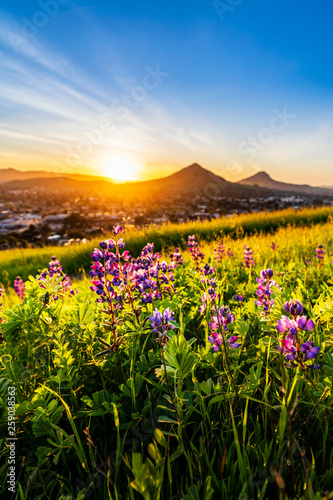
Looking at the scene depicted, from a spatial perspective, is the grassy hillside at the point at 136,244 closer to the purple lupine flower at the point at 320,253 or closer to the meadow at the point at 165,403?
the purple lupine flower at the point at 320,253

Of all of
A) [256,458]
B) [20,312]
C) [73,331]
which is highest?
[20,312]

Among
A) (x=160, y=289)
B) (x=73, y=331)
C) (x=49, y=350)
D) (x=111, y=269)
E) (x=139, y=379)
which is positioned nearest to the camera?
(x=139, y=379)

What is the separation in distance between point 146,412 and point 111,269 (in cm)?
95

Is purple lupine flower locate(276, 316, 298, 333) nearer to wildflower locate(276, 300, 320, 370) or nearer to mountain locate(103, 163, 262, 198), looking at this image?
wildflower locate(276, 300, 320, 370)

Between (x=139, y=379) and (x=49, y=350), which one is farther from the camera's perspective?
(x=49, y=350)

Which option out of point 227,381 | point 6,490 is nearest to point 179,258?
point 227,381

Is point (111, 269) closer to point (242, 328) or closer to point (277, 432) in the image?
point (242, 328)

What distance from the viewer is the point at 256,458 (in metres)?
1.13

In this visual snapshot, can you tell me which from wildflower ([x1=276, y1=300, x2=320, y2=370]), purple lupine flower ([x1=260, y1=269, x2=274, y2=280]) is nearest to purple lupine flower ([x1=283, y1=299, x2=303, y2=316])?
wildflower ([x1=276, y1=300, x2=320, y2=370])

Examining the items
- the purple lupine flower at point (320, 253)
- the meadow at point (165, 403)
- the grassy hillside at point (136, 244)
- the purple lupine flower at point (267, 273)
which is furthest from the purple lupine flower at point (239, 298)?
the grassy hillside at point (136, 244)

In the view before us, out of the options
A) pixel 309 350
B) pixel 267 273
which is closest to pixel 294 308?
pixel 309 350

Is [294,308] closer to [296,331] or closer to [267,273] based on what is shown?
[296,331]

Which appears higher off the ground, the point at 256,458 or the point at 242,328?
the point at 242,328

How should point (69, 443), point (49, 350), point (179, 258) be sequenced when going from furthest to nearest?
point (179, 258)
point (49, 350)
point (69, 443)
